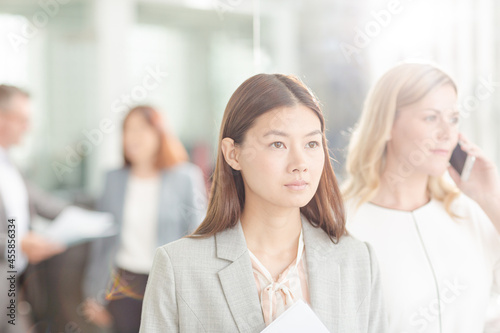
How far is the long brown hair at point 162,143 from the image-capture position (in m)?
2.86

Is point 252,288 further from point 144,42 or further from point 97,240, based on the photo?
point 144,42

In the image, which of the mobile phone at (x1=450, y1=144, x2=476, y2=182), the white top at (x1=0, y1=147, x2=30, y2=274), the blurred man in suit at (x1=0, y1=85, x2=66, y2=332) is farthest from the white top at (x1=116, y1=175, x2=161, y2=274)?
the mobile phone at (x1=450, y1=144, x2=476, y2=182)

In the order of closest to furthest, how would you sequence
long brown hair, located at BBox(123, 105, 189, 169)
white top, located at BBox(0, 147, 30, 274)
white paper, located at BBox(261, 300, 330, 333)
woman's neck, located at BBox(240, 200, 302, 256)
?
white paper, located at BBox(261, 300, 330, 333) → woman's neck, located at BBox(240, 200, 302, 256) → white top, located at BBox(0, 147, 30, 274) → long brown hair, located at BBox(123, 105, 189, 169)

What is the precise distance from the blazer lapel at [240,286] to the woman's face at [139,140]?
179 cm

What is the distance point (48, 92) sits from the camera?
10.1ft

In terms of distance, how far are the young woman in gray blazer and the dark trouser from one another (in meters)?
1.57

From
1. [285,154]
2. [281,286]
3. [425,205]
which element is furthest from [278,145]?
[425,205]

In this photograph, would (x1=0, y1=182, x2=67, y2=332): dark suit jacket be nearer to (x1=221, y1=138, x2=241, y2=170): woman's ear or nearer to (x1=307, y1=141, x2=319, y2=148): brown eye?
(x1=221, y1=138, x2=241, y2=170): woman's ear

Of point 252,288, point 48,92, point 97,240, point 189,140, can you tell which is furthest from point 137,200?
point 252,288

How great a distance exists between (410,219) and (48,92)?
2466 mm

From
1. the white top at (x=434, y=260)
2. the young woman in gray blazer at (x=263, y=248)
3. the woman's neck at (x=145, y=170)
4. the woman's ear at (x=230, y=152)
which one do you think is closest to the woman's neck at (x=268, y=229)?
the young woman in gray blazer at (x=263, y=248)

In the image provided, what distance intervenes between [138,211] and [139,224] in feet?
0.25

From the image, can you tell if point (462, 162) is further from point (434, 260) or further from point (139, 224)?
point (139, 224)

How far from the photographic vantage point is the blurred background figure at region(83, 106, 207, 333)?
2.69 m
